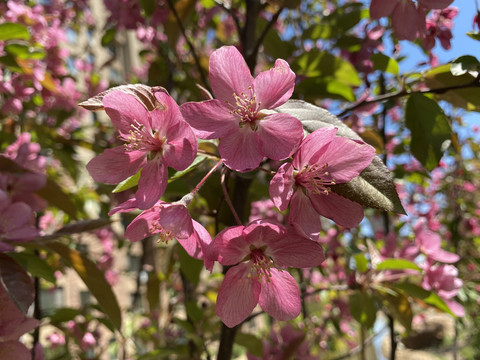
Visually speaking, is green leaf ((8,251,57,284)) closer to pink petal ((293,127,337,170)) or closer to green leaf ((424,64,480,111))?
pink petal ((293,127,337,170))

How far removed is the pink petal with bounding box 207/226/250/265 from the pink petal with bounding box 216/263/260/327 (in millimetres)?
21

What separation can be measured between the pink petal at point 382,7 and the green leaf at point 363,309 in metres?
0.73

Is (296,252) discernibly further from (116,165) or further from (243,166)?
(116,165)

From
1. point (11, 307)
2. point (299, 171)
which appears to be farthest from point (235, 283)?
point (11, 307)

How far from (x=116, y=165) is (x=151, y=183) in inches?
2.8

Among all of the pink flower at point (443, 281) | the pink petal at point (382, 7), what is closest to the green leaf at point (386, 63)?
the pink petal at point (382, 7)

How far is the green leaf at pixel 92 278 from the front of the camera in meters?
0.77

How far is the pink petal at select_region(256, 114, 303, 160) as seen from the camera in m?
0.54

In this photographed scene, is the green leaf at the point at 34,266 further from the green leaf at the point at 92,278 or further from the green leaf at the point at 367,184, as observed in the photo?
the green leaf at the point at 367,184

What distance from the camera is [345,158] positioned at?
1.79 feet

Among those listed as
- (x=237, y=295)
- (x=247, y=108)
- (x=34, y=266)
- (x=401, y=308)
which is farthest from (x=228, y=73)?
(x=401, y=308)

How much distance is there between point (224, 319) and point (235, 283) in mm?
48

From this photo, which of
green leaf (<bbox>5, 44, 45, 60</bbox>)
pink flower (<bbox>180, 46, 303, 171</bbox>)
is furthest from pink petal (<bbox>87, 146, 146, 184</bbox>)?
green leaf (<bbox>5, 44, 45, 60</bbox>)

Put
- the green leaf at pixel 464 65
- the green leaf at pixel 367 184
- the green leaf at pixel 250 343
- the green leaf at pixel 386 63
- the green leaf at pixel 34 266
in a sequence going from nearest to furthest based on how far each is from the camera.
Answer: the green leaf at pixel 367 184
the green leaf at pixel 464 65
the green leaf at pixel 34 266
the green leaf at pixel 386 63
the green leaf at pixel 250 343
